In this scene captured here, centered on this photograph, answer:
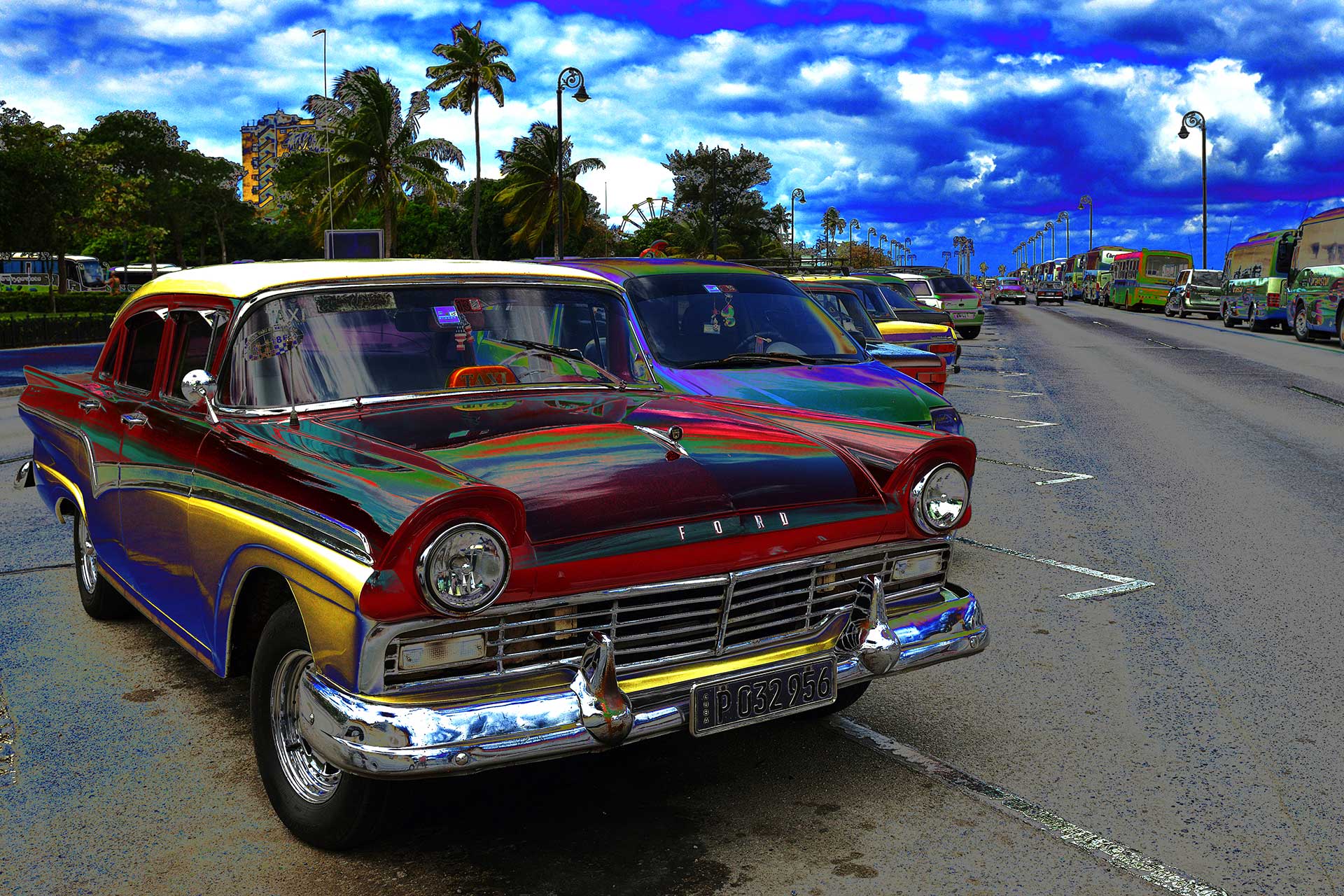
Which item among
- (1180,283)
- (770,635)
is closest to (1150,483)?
(770,635)

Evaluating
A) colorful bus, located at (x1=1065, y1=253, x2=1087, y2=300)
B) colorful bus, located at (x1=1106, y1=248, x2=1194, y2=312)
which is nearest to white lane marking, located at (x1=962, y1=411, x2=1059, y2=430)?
colorful bus, located at (x1=1106, y1=248, x2=1194, y2=312)

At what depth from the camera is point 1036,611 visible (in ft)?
20.4

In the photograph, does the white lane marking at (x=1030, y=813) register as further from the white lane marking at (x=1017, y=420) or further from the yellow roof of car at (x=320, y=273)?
the white lane marking at (x=1017, y=420)

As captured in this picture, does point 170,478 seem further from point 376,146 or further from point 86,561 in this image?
point 376,146

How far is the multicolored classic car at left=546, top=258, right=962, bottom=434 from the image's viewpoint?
730cm

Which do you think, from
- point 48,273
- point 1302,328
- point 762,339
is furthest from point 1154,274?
point 48,273

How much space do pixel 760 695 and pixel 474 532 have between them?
1.00 meters

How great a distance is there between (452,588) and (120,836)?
60.5 inches

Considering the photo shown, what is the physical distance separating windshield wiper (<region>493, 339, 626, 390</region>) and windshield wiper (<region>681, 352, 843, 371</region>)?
2529mm

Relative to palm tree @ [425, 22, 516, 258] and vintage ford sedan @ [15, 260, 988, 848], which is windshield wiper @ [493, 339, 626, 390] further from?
palm tree @ [425, 22, 516, 258]

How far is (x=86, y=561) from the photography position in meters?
5.93

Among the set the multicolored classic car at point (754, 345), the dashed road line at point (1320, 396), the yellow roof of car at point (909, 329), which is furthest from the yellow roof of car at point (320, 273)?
the dashed road line at point (1320, 396)

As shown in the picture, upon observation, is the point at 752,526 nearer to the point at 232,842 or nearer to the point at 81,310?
the point at 232,842

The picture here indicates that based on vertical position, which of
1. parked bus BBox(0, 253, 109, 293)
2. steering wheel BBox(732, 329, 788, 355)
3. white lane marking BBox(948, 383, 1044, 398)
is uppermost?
parked bus BBox(0, 253, 109, 293)
